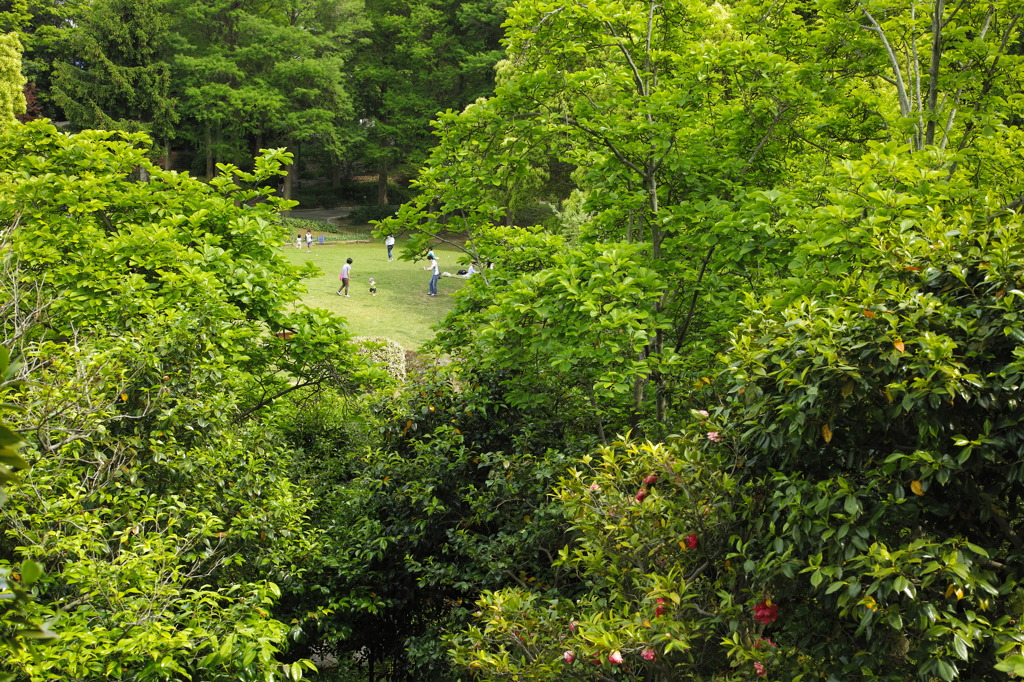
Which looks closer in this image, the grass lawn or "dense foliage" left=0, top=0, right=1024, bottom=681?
"dense foliage" left=0, top=0, right=1024, bottom=681

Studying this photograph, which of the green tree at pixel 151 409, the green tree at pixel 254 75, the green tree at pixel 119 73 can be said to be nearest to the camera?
the green tree at pixel 151 409

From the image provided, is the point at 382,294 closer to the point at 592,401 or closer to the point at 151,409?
the point at 592,401

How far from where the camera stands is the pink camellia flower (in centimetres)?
320

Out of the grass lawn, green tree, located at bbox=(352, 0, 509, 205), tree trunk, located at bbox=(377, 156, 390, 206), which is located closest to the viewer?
the grass lawn

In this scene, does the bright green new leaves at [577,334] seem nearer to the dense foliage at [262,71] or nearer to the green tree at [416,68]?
the dense foliage at [262,71]

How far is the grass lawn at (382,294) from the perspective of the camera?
20.6m

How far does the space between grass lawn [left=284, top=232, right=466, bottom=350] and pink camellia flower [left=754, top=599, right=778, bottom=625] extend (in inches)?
562

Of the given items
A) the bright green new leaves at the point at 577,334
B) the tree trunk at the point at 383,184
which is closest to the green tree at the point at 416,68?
the tree trunk at the point at 383,184

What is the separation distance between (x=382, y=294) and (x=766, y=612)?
881 inches

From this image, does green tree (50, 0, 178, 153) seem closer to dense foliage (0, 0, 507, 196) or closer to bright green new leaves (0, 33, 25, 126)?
dense foliage (0, 0, 507, 196)

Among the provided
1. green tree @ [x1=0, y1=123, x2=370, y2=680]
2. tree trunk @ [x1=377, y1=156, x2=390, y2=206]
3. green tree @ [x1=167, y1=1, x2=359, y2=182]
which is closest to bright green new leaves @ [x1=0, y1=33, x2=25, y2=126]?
green tree @ [x1=167, y1=1, x2=359, y2=182]

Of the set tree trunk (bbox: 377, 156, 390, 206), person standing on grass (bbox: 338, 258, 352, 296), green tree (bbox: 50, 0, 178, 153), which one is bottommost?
tree trunk (bbox: 377, 156, 390, 206)

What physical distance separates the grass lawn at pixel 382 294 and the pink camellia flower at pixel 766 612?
46.8 ft

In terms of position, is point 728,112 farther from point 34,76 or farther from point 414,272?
point 34,76
